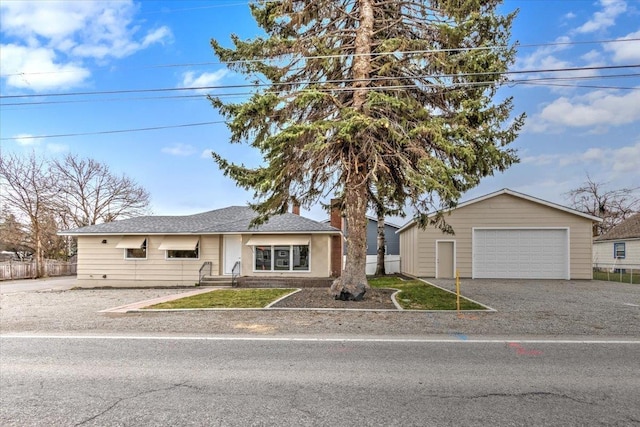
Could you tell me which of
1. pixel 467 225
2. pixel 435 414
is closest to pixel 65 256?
pixel 467 225

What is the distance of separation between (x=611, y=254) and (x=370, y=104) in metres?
28.7

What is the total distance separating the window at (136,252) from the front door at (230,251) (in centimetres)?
386

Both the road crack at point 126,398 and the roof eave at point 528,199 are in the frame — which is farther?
the roof eave at point 528,199

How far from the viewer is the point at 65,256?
35.0 m

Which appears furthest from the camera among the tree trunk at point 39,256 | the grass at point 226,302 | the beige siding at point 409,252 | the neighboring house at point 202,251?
the tree trunk at point 39,256

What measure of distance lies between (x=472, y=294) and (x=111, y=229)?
1662 centimetres

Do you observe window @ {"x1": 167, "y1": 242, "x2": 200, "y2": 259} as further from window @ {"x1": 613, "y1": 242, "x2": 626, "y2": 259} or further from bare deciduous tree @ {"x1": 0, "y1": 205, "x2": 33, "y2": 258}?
window @ {"x1": 613, "y1": 242, "x2": 626, "y2": 259}

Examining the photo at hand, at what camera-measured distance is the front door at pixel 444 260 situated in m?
20.0

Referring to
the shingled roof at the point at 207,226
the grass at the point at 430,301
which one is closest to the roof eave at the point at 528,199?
the shingled roof at the point at 207,226

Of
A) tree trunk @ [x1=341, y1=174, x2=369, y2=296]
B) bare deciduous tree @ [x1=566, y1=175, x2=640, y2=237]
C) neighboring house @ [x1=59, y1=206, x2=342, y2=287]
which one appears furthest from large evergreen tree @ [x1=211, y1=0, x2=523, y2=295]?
bare deciduous tree @ [x1=566, y1=175, x2=640, y2=237]

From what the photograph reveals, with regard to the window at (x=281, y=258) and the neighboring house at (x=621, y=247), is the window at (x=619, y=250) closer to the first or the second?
the neighboring house at (x=621, y=247)

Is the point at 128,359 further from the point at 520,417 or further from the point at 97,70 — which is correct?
the point at 97,70

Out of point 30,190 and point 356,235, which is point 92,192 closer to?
point 30,190

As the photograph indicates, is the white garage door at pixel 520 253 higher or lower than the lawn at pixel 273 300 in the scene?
higher
